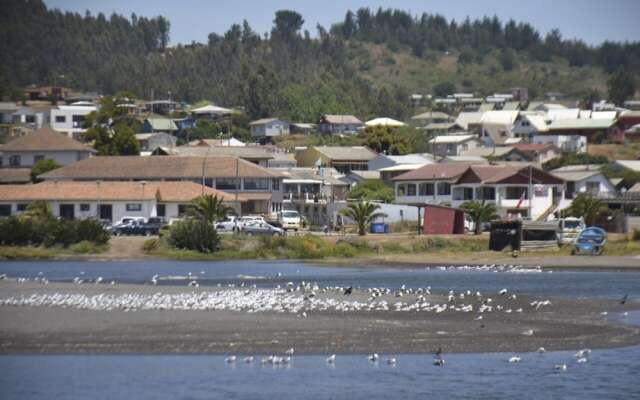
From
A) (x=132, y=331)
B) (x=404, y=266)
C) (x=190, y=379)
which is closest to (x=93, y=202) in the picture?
(x=404, y=266)

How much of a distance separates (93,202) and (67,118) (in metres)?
64.9

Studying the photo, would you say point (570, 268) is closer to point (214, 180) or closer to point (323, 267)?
point (323, 267)

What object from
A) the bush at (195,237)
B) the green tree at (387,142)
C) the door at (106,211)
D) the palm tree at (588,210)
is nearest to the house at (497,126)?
the green tree at (387,142)

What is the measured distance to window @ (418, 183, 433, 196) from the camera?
256 ft

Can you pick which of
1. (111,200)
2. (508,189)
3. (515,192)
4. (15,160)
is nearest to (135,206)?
(111,200)

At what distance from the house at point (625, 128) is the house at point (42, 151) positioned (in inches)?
1995

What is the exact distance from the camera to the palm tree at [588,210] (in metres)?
63.2

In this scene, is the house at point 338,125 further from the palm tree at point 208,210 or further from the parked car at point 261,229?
the palm tree at point 208,210

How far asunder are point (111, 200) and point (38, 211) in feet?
18.3

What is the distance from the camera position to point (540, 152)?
105 metres

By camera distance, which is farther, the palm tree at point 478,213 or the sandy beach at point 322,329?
the palm tree at point 478,213

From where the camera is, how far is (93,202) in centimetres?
7275

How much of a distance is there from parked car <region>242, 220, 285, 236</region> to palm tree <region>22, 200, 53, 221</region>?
958cm

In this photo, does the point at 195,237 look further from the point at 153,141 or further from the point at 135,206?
the point at 153,141
